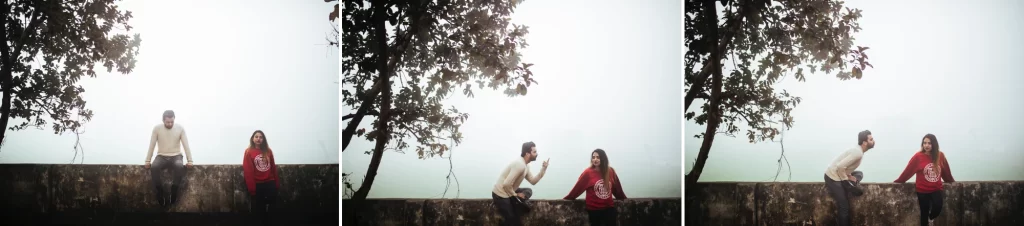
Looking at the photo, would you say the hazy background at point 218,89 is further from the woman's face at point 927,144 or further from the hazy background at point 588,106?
the woman's face at point 927,144

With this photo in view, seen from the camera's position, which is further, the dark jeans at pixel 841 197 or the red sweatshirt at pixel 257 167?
the red sweatshirt at pixel 257 167

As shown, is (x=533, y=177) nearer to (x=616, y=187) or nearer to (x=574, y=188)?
(x=574, y=188)

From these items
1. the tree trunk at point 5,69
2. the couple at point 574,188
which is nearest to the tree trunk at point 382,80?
the couple at point 574,188

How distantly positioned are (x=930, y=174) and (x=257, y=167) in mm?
3925

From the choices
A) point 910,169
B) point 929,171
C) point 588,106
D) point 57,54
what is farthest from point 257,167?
point 929,171

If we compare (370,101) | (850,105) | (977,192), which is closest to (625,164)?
(850,105)

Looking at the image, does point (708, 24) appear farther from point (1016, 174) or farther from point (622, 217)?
point (1016, 174)

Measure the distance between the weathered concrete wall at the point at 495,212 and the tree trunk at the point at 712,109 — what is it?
7.6 inches

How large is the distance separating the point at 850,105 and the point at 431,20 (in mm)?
2490

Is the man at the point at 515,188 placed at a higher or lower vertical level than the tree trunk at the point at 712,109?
lower

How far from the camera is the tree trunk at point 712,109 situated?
4.16 meters

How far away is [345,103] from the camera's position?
4.30 m

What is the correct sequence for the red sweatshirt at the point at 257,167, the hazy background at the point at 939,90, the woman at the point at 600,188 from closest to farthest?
the hazy background at the point at 939,90
the woman at the point at 600,188
the red sweatshirt at the point at 257,167

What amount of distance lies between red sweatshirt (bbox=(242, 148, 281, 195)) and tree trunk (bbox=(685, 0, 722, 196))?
2.53 m
